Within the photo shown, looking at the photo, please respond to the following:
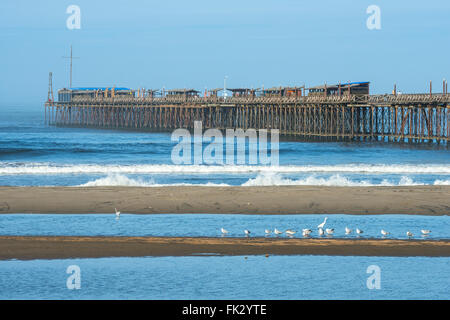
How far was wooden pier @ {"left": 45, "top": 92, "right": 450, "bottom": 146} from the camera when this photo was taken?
4254 centimetres

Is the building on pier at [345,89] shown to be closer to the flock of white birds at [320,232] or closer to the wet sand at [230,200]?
the wet sand at [230,200]

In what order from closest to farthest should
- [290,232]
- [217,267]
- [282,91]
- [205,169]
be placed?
[217,267]
[290,232]
[205,169]
[282,91]

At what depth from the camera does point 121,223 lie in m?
13.2

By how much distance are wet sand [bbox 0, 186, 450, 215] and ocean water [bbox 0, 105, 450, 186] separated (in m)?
2.67

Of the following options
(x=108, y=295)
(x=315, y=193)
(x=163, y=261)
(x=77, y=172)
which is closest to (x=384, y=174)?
(x=315, y=193)

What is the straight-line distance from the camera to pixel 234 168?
90.3ft

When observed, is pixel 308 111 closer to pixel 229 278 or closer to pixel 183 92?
pixel 183 92

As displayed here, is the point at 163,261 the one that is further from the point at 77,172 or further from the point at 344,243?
the point at 77,172

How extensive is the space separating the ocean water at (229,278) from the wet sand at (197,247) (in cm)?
31

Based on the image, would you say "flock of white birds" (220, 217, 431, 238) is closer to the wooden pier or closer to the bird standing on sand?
the bird standing on sand

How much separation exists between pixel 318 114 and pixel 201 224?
49.2 metres
